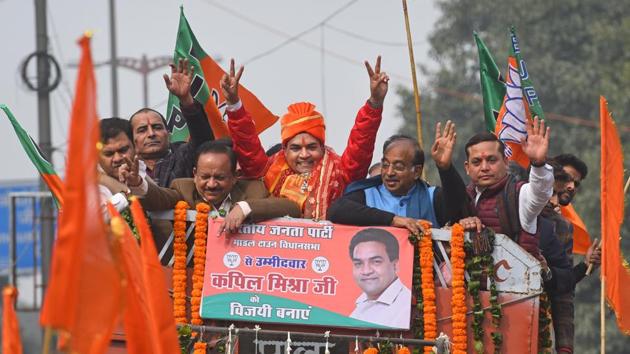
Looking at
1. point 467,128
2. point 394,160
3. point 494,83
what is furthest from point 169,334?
point 467,128

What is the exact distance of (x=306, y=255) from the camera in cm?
962

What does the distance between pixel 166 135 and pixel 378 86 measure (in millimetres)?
1783

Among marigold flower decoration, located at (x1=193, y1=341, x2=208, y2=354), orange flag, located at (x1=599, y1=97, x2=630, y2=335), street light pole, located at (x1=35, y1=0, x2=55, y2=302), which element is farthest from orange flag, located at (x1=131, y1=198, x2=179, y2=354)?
street light pole, located at (x1=35, y1=0, x2=55, y2=302)

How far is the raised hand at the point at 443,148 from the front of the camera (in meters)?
9.62

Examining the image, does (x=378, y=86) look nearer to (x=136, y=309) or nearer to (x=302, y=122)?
(x=302, y=122)

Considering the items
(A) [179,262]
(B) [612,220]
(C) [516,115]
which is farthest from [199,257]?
(C) [516,115]

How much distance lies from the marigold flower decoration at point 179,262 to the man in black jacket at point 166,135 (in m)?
0.98

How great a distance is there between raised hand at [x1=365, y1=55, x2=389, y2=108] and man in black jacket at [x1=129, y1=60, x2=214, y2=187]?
4.07ft

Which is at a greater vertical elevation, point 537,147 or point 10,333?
point 537,147

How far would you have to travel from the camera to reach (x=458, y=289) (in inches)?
371

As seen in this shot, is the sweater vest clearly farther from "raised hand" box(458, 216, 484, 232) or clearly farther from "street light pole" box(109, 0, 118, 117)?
"street light pole" box(109, 0, 118, 117)

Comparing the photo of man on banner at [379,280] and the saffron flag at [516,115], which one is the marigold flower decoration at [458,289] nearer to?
the photo of man on banner at [379,280]

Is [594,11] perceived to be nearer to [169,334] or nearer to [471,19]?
[471,19]

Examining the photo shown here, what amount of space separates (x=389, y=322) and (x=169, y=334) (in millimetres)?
2093
